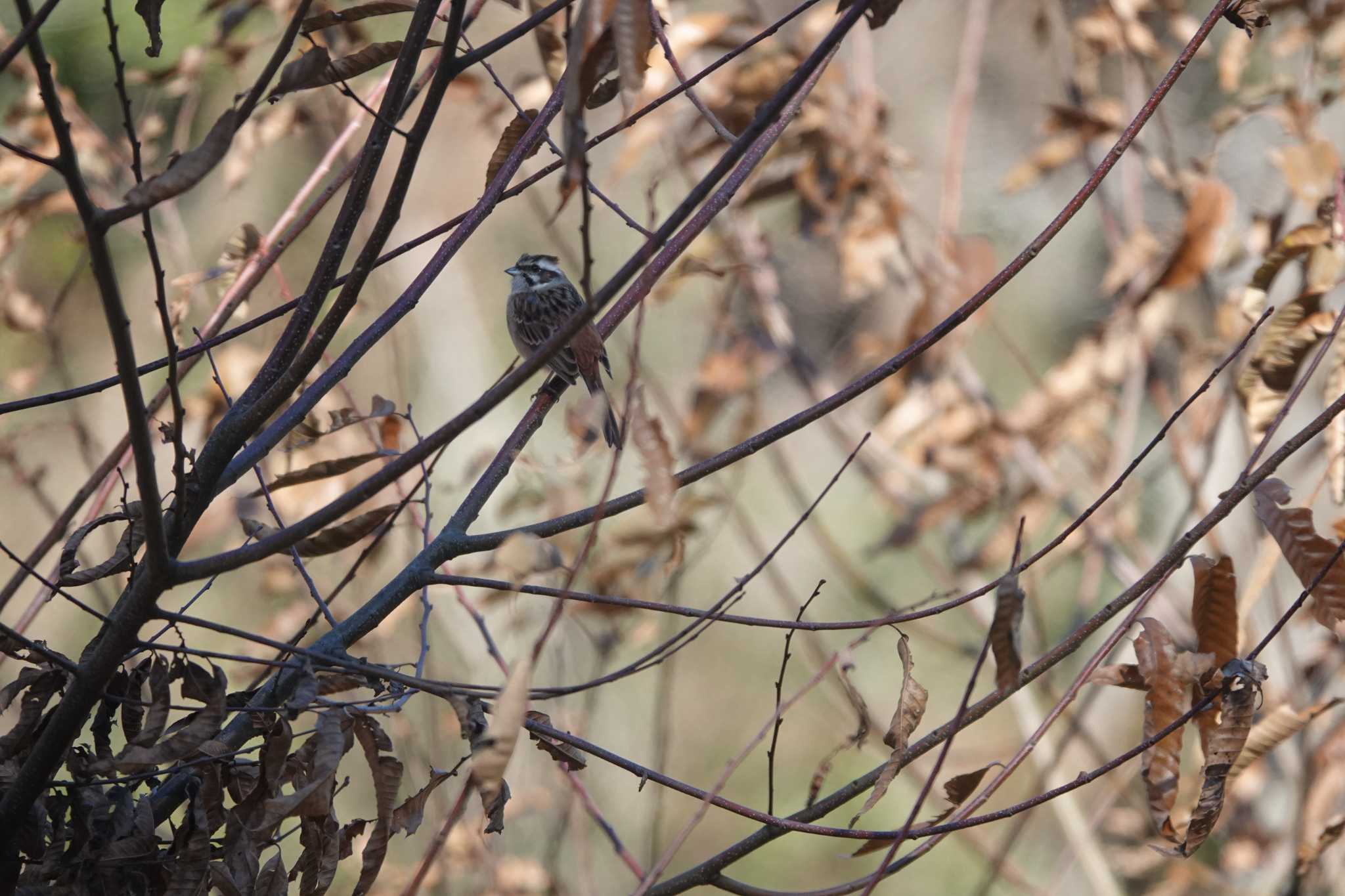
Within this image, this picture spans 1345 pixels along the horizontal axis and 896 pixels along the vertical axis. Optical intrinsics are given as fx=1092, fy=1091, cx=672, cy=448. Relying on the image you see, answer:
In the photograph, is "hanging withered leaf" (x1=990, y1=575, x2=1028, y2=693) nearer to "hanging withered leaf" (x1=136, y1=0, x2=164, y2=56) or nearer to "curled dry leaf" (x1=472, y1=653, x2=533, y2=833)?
"curled dry leaf" (x1=472, y1=653, x2=533, y2=833)

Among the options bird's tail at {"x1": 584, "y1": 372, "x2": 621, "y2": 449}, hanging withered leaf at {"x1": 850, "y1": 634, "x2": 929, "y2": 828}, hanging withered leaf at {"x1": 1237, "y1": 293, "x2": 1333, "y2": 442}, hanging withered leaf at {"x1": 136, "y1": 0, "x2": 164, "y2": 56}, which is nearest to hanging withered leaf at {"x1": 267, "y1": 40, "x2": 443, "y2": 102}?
hanging withered leaf at {"x1": 136, "y1": 0, "x2": 164, "y2": 56}

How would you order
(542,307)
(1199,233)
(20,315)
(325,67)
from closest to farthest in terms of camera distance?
(325,67) < (20,315) < (1199,233) < (542,307)

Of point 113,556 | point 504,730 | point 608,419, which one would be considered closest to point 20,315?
point 608,419

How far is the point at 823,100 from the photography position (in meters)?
3.11

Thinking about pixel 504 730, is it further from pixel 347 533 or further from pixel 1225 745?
pixel 1225 745

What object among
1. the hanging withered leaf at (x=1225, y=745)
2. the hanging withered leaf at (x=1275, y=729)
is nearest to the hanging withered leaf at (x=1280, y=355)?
the hanging withered leaf at (x=1275, y=729)

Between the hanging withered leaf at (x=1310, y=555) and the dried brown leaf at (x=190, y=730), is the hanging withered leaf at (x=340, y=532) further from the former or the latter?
the hanging withered leaf at (x=1310, y=555)

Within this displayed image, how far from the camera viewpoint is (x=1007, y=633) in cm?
94

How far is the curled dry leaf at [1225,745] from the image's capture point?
1.24m

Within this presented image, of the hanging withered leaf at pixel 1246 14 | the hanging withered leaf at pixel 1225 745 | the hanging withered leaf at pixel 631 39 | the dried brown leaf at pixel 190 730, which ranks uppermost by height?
the hanging withered leaf at pixel 1246 14

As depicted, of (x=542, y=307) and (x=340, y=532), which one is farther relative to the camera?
(x=542, y=307)

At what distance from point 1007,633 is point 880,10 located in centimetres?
56

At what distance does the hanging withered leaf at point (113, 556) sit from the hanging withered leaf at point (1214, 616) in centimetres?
125

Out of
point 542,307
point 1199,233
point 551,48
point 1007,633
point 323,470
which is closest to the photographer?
point 1007,633
